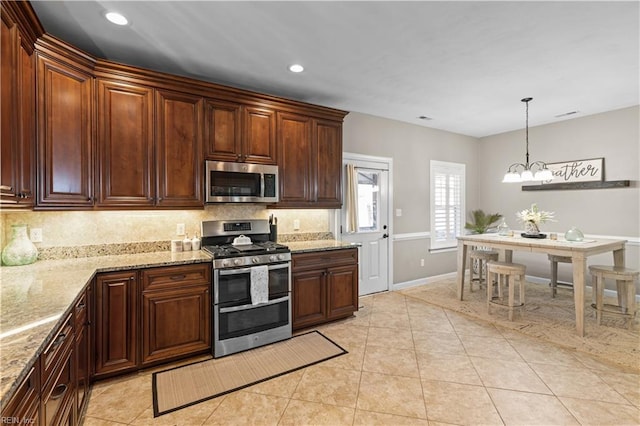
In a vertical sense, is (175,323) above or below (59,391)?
below

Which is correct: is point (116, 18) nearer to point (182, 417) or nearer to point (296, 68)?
point (296, 68)

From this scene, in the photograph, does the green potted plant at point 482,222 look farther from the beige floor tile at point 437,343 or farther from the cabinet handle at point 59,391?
the cabinet handle at point 59,391

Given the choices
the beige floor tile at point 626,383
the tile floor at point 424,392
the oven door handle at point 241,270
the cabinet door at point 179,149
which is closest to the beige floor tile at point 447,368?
the tile floor at point 424,392

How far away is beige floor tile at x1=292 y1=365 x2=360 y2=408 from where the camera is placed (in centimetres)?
221

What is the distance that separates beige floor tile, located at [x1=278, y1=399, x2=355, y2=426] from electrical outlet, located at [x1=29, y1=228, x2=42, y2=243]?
2480mm

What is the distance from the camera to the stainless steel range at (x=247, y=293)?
2.74 m

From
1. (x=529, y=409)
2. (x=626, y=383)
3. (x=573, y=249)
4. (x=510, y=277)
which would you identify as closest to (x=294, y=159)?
(x=510, y=277)

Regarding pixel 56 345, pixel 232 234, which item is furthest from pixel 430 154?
pixel 56 345

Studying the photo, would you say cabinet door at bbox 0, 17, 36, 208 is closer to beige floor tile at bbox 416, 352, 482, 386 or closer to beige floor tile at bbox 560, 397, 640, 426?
beige floor tile at bbox 416, 352, 482, 386

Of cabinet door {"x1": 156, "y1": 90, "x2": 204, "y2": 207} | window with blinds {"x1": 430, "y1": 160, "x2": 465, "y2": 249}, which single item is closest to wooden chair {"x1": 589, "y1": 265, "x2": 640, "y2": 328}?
window with blinds {"x1": 430, "y1": 160, "x2": 465, "y2": 249}

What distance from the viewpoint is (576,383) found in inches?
93.4

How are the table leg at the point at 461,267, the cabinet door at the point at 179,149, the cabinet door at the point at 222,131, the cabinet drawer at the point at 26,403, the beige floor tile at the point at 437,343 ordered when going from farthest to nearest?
the table leg at the point at 461,267 → the cabinet door at the point at 222,131 → the beige floor tile at the point at 437,343 → the cabinet door at the point at 179,149 → the cabinet drawer at the point at 26,403

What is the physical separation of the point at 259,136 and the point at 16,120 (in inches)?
75.6

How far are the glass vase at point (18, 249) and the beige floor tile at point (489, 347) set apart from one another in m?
3.87
